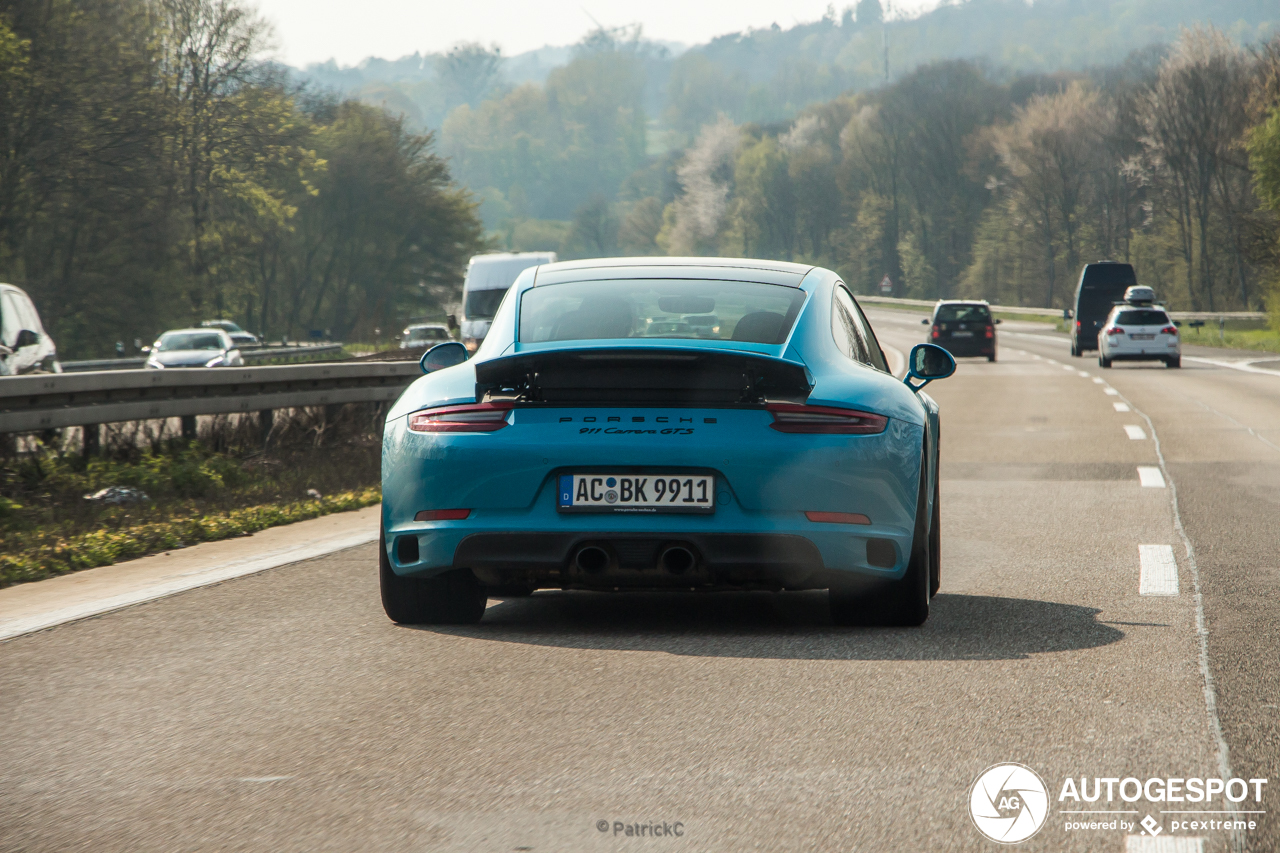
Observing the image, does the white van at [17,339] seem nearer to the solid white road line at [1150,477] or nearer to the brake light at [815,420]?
the solid white road line at [1150,477]

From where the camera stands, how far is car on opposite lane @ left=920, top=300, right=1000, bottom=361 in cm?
4066

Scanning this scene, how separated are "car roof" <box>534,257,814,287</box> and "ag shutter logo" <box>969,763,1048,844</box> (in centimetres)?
289

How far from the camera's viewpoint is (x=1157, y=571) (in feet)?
25.1

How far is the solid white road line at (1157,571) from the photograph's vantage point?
23.1 feet

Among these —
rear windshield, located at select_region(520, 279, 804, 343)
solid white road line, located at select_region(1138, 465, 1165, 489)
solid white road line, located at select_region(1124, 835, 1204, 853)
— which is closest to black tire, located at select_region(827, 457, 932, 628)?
rear windshield, located at select_region(520, 279, 804, 343)

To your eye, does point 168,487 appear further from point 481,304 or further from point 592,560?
point 481,304

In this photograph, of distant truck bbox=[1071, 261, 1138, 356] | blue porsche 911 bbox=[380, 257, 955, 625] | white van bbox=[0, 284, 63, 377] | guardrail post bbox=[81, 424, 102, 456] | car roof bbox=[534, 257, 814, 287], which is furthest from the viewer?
distant truck bbox=[1071, 261, 1138, 356]

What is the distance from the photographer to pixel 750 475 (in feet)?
18.2

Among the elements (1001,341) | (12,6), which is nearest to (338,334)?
(1001,341)

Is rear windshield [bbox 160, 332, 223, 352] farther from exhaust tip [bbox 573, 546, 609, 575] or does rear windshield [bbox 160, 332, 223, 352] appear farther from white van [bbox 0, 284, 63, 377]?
exhaust tip [bbox 573, 546, 609, 575]

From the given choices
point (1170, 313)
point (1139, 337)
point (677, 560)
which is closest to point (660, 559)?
point (677, 560)

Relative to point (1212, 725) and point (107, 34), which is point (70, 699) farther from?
point (107, 34)

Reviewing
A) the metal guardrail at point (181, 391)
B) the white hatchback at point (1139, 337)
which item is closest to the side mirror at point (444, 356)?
the metal guardrail at point (181, 391)

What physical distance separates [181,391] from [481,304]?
21410mm
